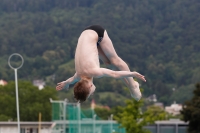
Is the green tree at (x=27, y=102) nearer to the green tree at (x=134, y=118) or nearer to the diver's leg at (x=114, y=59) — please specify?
the green tree at (x=134, y=118)

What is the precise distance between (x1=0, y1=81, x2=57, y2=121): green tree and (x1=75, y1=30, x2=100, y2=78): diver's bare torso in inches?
4268

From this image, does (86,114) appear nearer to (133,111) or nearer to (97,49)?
(133,111)

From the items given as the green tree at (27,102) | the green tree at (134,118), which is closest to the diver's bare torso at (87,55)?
the green tree at (134,118)

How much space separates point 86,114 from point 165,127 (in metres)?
16.1

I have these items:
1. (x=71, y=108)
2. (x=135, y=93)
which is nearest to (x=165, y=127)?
(x=71, y=108)

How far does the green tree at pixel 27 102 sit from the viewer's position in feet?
422

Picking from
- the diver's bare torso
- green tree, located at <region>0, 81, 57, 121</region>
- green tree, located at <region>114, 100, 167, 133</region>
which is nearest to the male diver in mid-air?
the diver's bare torso

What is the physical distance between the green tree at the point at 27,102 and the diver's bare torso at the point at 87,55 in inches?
4268

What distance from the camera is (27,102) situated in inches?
5340

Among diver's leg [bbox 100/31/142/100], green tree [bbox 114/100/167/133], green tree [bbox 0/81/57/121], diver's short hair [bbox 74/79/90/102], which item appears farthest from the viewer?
green tree [bbox 0/81/57/121]

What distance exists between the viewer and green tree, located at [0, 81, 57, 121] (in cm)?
12862

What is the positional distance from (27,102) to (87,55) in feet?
396

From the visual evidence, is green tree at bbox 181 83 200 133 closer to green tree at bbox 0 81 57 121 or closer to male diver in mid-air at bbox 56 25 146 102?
green tree at bbox 0 81 57 121

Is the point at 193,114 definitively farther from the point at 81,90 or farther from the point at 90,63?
the point at 81,90
